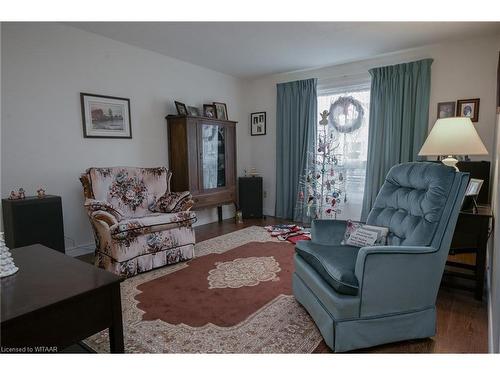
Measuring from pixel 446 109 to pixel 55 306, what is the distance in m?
4.06

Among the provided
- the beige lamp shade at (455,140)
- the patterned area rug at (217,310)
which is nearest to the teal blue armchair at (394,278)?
the patterned area rug at (217,310)

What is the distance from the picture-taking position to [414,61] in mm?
3641

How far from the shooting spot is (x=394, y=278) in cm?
157

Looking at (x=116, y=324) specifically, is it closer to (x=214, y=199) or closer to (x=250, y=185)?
(x=214, y=199)

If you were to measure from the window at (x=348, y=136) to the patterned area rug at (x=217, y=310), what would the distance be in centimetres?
167

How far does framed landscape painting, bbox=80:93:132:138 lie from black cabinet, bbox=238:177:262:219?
1.91 m

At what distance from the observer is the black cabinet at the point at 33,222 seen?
253cm

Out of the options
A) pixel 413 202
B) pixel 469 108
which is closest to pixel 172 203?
pixel 413 202

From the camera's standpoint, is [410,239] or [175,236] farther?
[175,236]

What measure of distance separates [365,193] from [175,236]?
2.57m

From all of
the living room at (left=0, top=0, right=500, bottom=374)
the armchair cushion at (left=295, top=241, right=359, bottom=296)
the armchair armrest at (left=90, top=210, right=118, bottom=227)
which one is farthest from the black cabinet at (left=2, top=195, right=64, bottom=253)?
the armchair cushion at (left=295, top=241, right=359, bottom=296)

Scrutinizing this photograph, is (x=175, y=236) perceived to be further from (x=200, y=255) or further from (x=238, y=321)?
(x=238, y=321)
